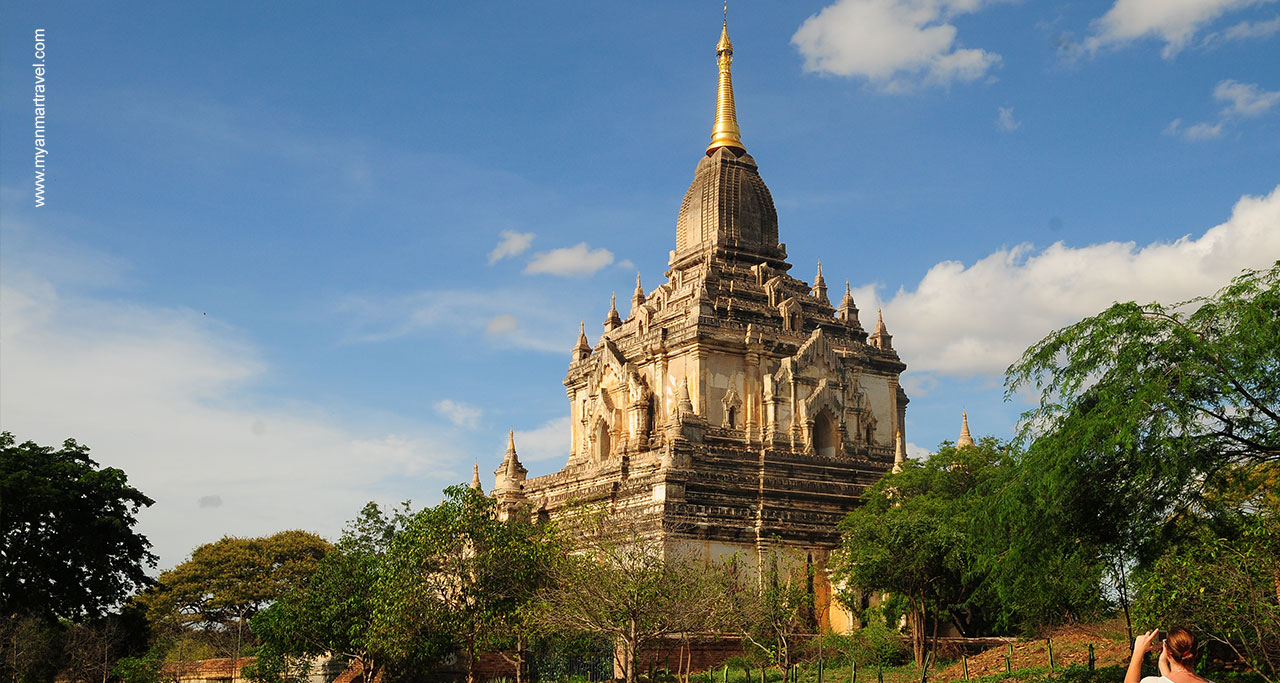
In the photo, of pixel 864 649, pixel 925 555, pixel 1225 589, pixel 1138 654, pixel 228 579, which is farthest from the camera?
pixel 228 579

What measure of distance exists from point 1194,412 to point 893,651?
1307 centimetres

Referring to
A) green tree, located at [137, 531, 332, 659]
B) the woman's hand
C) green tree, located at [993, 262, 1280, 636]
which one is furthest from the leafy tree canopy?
the woman's hand

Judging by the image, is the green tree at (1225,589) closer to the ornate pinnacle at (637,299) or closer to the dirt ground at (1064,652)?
the dirt ground at (1064,652)

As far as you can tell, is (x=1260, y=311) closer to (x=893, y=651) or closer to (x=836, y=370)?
(x=893, y=651)

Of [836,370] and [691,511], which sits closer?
[691,511]

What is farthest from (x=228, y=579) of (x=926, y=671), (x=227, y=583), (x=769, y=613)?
(x=926, y=671)

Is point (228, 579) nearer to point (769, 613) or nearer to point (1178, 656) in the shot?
point (769, 613)

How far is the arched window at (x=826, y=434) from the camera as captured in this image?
4106 centimetres

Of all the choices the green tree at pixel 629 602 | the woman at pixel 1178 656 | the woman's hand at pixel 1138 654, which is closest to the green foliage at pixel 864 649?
the green tree at pixel 629 602

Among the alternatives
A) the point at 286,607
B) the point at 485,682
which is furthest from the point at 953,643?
the point at 286,607

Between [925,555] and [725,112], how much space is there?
72.1 feet

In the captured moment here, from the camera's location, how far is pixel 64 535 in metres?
35.2

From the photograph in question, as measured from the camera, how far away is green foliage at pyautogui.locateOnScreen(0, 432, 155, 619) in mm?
33875

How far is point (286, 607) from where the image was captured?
30.7 m
